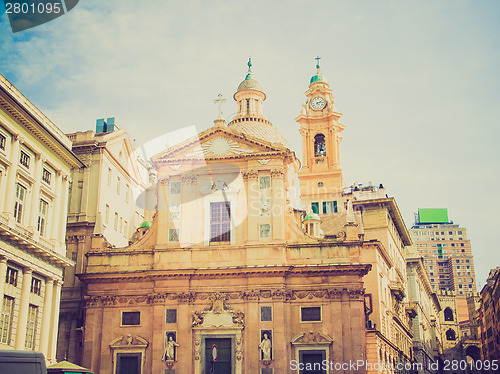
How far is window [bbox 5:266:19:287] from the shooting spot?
3025 centimetres

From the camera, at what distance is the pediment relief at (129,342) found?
3834 centimetres

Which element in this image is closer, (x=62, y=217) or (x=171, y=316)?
(x=62, y=217)

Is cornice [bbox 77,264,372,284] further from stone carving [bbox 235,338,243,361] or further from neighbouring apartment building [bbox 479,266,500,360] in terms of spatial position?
neighbouring apartment building [bbox 479,266,500,360]

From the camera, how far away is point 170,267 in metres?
39.6

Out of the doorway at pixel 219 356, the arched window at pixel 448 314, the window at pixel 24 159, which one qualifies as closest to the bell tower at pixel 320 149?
the doorway at pixel 219 356

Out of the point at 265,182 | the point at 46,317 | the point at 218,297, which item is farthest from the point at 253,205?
the point at 46,317

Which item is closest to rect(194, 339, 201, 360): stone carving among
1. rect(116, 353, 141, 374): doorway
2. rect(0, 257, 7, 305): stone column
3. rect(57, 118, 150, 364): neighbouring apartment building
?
rect(116, 353, 141, 374): doorway

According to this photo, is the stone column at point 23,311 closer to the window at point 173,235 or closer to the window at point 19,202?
the window at point 19,202

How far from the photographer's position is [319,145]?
72.9 m

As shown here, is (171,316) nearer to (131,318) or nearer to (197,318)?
(197,318)

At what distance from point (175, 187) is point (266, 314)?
10691 millimetres

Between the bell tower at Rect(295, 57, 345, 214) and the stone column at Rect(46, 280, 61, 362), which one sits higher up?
the bell tower at Rect(295, 57, 345, 214)

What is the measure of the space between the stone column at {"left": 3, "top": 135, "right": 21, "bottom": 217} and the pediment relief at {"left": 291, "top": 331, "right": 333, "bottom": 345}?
707 inches

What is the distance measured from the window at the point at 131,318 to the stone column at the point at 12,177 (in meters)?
11.8
